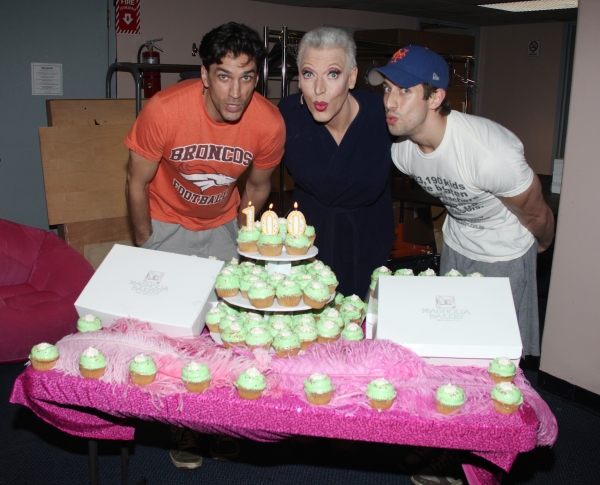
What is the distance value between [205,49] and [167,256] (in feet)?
2.11

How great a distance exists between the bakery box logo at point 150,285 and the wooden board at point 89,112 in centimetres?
244

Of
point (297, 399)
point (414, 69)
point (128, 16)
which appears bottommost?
point (297, 399)

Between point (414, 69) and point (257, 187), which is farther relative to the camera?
point (257, 187)

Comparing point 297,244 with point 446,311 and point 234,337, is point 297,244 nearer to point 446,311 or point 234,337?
point 234,337

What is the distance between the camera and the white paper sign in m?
4.11

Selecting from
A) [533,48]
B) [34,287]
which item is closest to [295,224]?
[34,287]

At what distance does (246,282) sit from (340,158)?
2.26 feet

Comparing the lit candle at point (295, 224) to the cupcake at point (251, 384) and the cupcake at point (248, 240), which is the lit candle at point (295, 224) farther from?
the cupcake at point (251, 384)

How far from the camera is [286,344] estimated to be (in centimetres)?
145

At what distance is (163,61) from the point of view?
488cm

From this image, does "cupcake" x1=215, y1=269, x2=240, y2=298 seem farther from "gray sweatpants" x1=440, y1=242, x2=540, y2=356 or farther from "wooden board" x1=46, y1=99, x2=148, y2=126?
"wooden board" x1=46, y1=99, x2=148, y2=126

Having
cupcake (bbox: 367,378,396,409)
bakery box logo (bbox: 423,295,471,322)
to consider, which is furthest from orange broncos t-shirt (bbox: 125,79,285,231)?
cupcake (bbox: 367,378,396,409)

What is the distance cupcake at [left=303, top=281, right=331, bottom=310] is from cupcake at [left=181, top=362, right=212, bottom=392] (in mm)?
306

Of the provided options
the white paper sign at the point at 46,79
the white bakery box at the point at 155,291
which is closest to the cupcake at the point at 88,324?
the white bakery box at the point at 155,291
